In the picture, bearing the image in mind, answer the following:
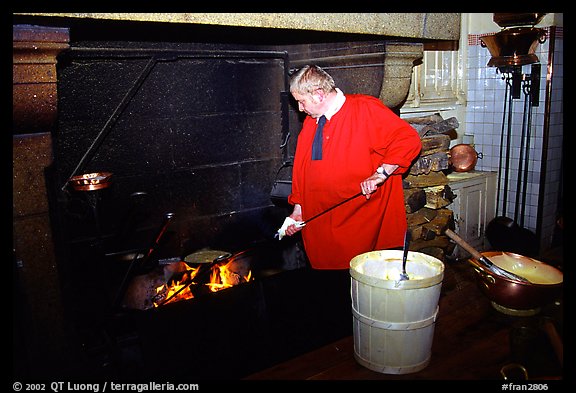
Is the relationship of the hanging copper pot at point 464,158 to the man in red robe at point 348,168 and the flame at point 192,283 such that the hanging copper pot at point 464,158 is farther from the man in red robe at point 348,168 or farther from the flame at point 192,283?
the flame at point 192,283

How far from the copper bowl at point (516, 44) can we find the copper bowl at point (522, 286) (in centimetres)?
393

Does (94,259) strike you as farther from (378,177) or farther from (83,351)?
(378,177)

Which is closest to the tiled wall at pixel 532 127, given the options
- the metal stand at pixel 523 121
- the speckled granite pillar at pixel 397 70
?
the metal stand at pixel 523 121

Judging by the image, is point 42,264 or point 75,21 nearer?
point 75,21

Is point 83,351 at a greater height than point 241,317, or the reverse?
point 241,317

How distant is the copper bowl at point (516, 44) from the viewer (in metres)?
5.88

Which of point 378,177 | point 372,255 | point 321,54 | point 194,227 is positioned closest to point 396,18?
point 321,54

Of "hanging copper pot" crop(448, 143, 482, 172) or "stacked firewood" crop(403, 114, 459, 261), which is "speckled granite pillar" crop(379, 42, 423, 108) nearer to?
"stacked firewood" crop(403, 114, 459, 261)

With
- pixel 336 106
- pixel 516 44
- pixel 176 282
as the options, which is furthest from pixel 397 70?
pixel 176 282

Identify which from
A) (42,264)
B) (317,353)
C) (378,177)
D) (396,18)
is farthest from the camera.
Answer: (396,18)

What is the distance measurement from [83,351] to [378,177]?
8.37 ft

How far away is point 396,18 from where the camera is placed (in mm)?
4008

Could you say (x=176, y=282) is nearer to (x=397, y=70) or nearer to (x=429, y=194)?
(x=397, y=70)

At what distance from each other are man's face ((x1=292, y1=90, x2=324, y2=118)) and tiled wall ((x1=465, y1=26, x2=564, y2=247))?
397 cm
